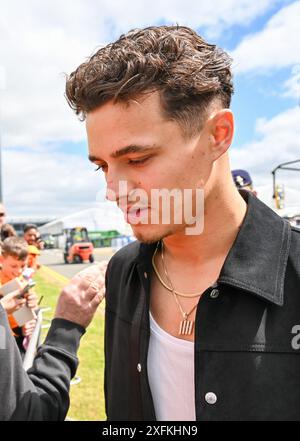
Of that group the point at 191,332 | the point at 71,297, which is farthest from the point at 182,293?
the point at 71,297

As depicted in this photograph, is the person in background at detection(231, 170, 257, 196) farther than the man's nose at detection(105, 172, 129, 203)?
Yes

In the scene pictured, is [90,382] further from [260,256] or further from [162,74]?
[162,74]

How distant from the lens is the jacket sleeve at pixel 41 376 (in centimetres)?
164

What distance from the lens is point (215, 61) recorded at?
1583 mm

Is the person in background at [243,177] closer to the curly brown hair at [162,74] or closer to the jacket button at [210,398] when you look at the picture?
the curly brown hair at [162,74]

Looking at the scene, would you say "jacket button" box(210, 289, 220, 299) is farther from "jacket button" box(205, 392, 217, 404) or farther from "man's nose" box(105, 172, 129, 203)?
"man's nose" box(105, 172, 129, 203)

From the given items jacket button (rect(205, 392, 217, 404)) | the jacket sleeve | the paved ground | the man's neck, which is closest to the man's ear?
the man's neck

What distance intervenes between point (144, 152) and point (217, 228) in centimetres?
42

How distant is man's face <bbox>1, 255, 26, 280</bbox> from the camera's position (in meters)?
5.07

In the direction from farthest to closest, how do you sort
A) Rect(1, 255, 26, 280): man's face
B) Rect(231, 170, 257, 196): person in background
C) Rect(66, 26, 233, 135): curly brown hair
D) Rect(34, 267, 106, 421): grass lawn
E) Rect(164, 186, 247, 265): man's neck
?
1. Rect(1, 255, 26, 280): man's face
2. Rect(34, 267, 106, 421): grass lawn
3. Rect(231, 170, 257, 196): person in background
4. Rect(164, 186, 247, 265): man's neck
5. Rect(66, 26, 233, 135): curly brown hair

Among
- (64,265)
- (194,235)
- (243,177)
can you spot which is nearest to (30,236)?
(243,177)

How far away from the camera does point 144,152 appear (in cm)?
145

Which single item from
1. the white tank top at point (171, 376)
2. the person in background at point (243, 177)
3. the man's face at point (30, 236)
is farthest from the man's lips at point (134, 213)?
the man's face at point (30, 236)

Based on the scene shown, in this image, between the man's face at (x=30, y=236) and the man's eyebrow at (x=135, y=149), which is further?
the man's face at (x=30, y=236)
